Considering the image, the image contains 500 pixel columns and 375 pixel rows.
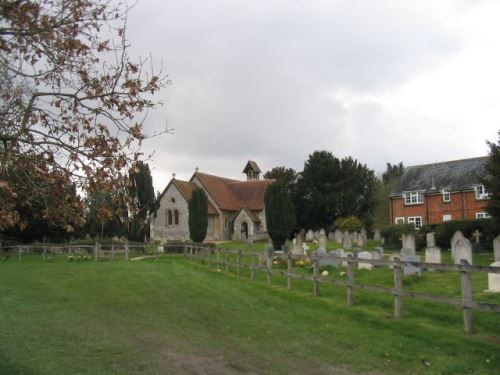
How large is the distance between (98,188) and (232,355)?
10.6ft

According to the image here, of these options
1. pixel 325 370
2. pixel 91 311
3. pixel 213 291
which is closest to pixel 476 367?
pixel 325 370

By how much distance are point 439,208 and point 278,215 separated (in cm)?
1998

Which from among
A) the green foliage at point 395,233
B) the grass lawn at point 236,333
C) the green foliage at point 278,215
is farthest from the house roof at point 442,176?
the grass lawn at point 236,333

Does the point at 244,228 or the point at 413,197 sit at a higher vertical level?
the point at 413,197

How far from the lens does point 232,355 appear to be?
7.84m

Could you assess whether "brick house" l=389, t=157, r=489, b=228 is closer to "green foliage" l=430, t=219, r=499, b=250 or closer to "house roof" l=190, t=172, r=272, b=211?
"green foliage" l=430, t=219, r=499, b=250

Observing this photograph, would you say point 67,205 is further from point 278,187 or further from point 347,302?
point 278,187

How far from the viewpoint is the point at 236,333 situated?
9.46m

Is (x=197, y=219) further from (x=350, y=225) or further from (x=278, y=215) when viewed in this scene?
(x=350, y=225)

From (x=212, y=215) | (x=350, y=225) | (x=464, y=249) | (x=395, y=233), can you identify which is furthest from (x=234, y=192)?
(x=464, y=249)

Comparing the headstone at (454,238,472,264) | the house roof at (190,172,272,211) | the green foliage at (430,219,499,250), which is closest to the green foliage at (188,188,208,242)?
the house roof at (190,172,272,211)

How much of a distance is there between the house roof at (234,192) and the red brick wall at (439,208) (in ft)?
51.0

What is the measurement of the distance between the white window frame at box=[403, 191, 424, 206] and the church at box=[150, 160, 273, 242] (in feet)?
50.7

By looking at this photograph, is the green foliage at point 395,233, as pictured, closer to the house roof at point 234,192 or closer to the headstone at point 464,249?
the headstone at point 464,249
